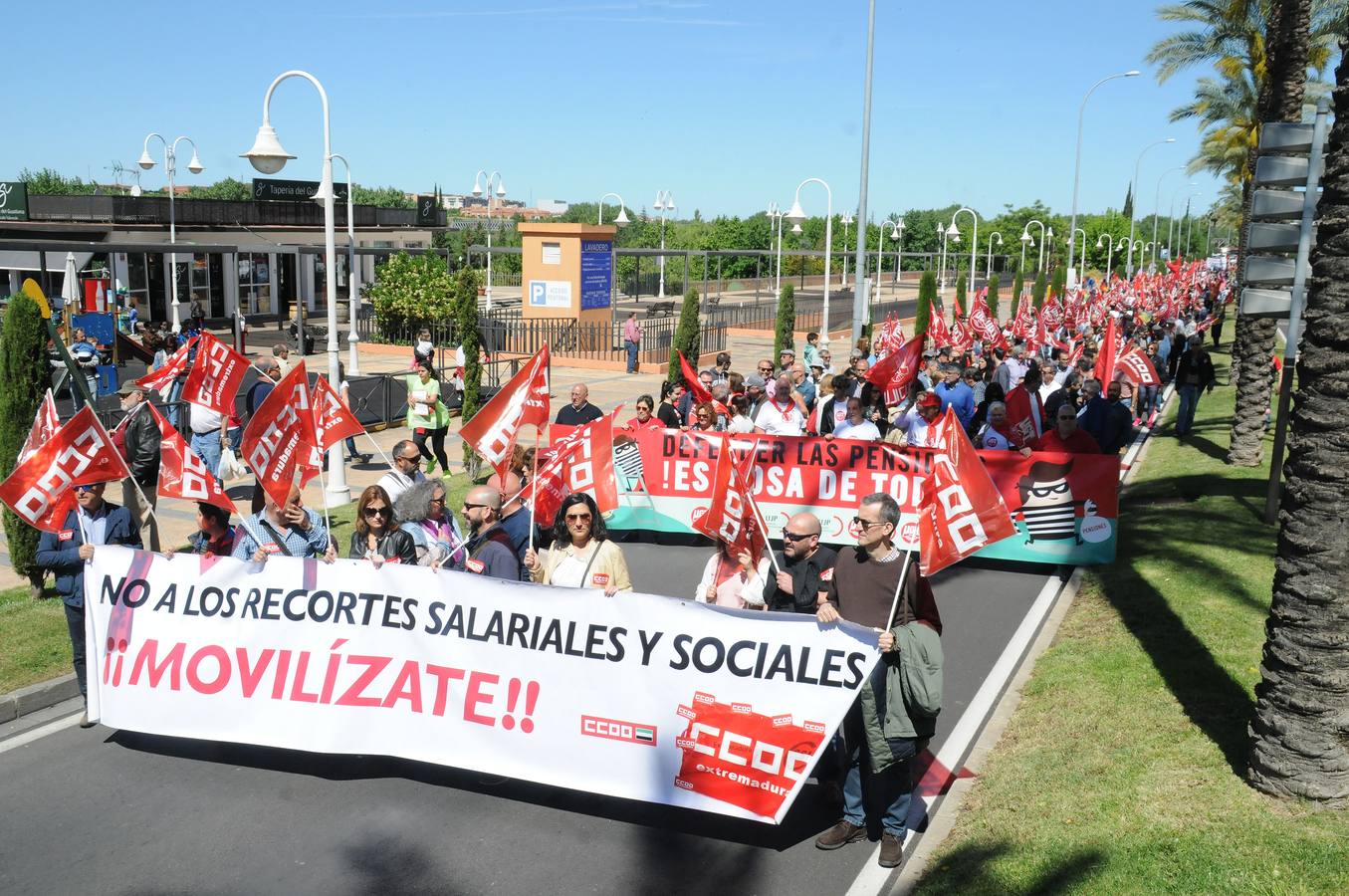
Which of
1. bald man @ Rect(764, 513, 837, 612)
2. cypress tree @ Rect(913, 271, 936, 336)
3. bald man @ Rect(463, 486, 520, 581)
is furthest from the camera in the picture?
cypress tree @ Rect(913, 271, 936, 336)

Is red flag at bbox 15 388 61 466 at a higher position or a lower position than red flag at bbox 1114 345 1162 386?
higher

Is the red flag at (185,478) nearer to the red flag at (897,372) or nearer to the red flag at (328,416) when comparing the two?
the red flag at (328,416)

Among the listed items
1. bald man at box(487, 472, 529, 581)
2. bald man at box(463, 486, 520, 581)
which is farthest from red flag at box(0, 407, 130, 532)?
bald man at box(487, 472, 529, 581)

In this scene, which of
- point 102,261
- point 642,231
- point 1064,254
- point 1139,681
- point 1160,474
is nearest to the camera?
point 1139,681

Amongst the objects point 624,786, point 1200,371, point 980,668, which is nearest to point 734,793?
point 624,786

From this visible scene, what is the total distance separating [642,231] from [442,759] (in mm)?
95187

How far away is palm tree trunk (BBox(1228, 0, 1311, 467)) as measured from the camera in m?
15.6

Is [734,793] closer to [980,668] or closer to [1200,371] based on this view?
[980,668]

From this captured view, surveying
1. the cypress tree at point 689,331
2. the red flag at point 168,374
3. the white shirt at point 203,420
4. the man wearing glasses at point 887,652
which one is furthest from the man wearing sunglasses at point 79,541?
the cypress tree at point 689,331

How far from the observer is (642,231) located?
9975cm

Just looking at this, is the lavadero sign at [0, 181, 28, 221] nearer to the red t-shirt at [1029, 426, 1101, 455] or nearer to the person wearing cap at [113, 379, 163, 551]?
the person wearing cap at [113, 379, 163, 551]

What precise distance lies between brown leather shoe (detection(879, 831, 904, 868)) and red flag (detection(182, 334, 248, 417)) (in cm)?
754

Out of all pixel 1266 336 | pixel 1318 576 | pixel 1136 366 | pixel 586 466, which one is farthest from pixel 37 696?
pixel 1266 336

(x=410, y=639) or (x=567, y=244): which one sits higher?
(x=567, y=244)
